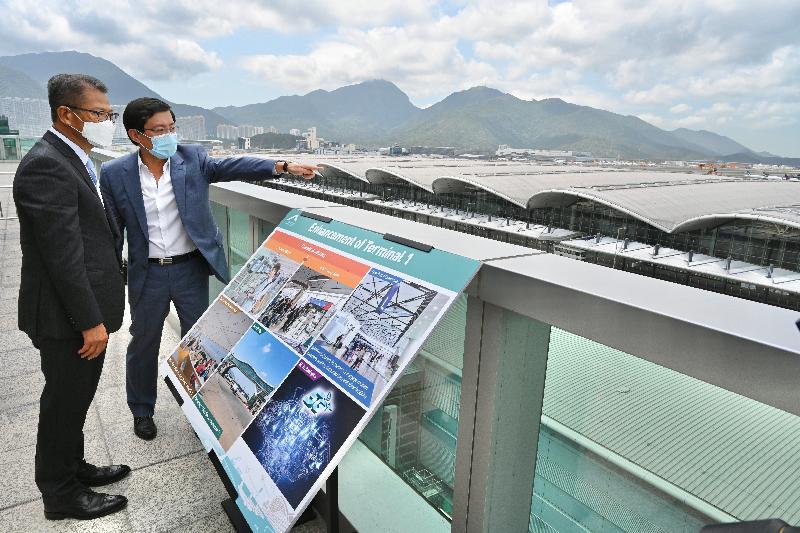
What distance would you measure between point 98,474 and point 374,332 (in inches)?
69.8

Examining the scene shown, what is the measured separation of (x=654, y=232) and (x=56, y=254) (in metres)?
28.5

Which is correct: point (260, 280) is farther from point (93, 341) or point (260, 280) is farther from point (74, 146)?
point (74, 146)

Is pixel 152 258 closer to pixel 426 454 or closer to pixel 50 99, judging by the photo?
pixel 50 99

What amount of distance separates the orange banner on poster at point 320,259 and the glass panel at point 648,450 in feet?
2.03

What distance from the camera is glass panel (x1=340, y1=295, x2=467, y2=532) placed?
169 centimetres

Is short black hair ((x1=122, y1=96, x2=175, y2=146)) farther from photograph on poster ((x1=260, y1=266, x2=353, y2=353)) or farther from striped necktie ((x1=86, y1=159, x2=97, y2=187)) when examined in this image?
photograph on poster ((x1=260, y1=266, x2=353, y2=353))

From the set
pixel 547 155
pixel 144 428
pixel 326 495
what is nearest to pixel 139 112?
pixel 144 428

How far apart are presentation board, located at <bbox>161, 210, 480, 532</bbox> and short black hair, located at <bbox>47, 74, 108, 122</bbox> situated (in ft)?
3.24

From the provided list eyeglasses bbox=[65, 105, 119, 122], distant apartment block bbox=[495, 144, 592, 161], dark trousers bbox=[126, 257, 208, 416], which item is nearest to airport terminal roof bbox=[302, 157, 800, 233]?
dark trousers bbox=[126, 257, 208, 416]

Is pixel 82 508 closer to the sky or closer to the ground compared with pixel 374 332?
closer to the ground

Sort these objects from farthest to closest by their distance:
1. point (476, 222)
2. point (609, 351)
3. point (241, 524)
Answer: point (476, 222)
point (241, 524)
point (609, 351)

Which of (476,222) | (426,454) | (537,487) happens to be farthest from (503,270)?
(476,222)

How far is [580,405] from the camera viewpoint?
1.41 metres

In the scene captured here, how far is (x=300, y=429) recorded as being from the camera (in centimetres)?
144
